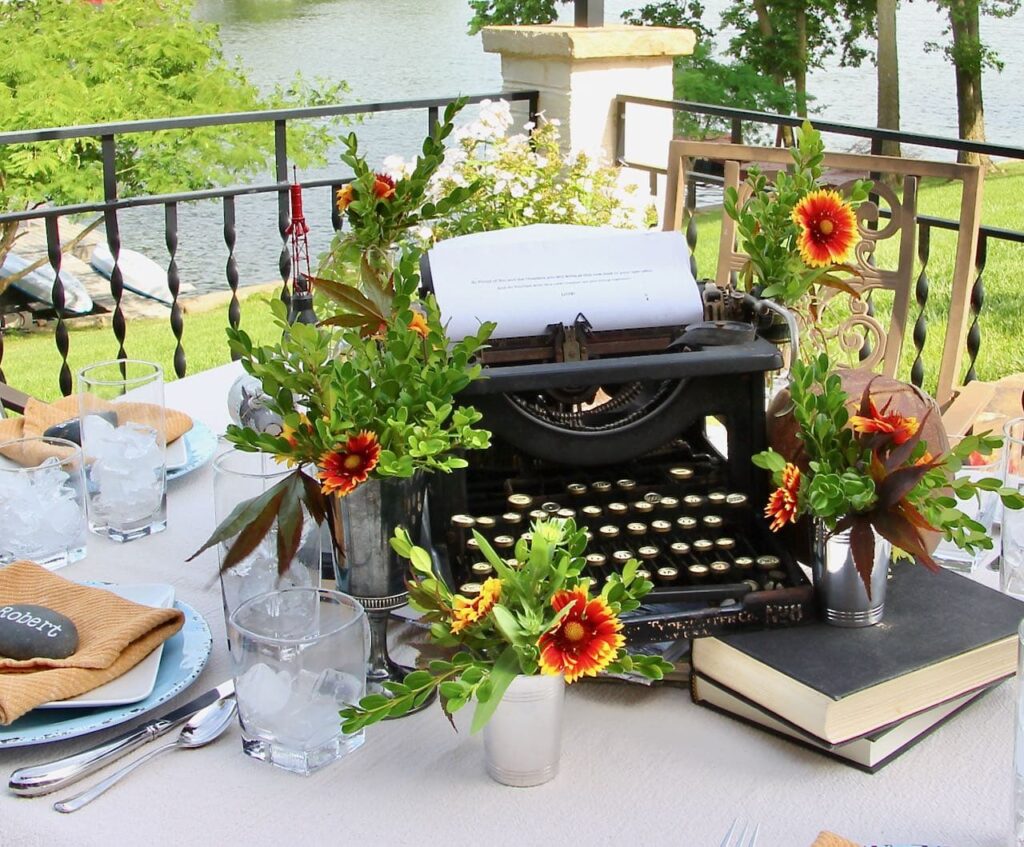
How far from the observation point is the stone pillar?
4234 mm

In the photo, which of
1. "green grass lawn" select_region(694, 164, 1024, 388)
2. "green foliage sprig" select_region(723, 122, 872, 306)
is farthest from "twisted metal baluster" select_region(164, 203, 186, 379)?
"green foliage sprig" select_region(723, 122, 872, 306)

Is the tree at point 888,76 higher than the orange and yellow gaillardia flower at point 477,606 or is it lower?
higher

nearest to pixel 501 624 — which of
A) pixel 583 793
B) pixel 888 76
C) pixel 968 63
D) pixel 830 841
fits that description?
pixel 583 793

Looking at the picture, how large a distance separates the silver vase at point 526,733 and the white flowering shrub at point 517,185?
260cm

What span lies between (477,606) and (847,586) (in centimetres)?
34

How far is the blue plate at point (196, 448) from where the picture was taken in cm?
154

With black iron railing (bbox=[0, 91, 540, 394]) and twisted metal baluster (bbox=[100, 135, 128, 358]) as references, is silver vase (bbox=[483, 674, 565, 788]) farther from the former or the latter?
twisted metal baluster (bbox=[100, 135, 128, 358])

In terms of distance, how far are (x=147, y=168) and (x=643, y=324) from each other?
664cm

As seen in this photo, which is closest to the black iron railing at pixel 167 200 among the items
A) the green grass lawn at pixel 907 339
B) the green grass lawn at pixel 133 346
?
the green grass lawn at pixel 907 339

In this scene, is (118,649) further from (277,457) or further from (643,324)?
(643,324)

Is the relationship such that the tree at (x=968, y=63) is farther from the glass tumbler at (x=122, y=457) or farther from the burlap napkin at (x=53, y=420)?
the glass tumbler at (x=122, y=457)

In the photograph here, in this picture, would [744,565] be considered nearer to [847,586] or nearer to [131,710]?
[847,586]

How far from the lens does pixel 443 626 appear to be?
2.92ft

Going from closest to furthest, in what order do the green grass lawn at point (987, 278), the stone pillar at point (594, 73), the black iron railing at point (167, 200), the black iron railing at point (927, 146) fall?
the black iron railing at point (927, 146), the black iron railing at point (167, 200), the stone pillar at point (594, 73), the green grass lawn at point (987, 278)
